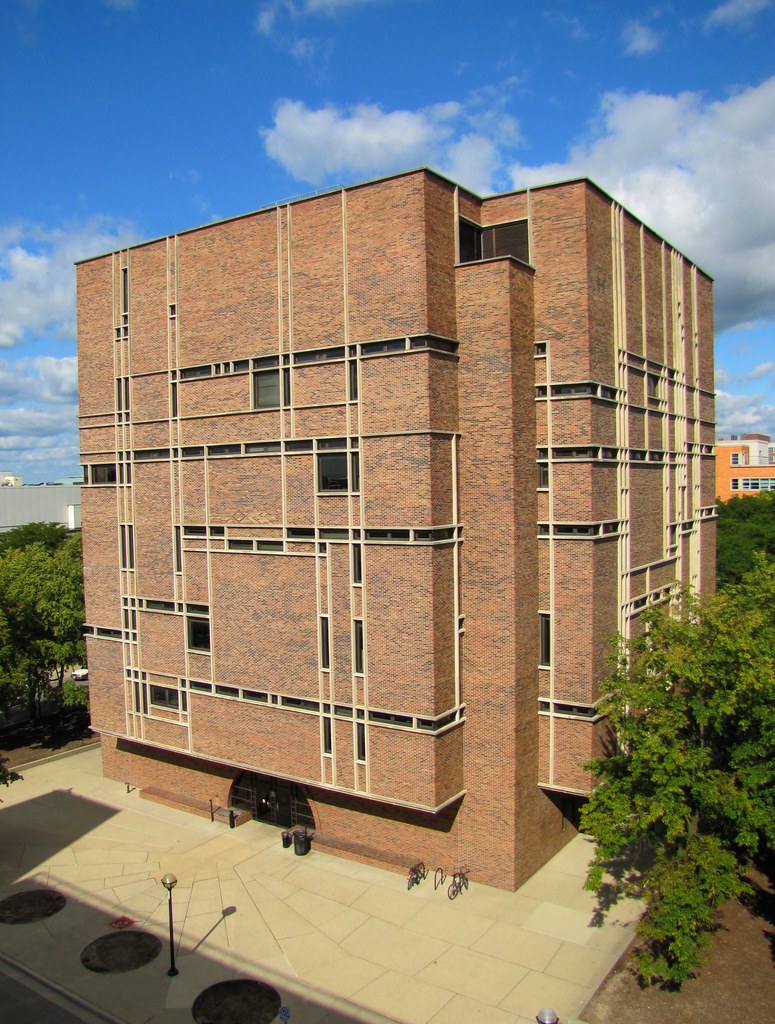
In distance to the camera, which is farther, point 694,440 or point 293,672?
point 694,440

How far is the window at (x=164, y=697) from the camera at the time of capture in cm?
2589

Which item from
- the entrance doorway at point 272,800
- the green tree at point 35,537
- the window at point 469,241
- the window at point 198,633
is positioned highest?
the window at point 469,241

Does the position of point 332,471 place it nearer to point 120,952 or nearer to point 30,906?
point 120,952

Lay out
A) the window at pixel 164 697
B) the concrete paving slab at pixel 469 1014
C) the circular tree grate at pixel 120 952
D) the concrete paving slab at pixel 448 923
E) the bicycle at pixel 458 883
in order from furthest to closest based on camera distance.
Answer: the window at pixel 164 697
the bicycle at pixel 458 883
the concrete paving slab at pixel 448 923
the circular tree grate at pixel 120 952
the concrete paving slab at pixel 469 1014

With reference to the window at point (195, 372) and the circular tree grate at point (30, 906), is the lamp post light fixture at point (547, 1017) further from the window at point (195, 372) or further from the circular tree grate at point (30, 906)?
the window at point (195, 372)

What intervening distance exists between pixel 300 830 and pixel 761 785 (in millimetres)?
13030

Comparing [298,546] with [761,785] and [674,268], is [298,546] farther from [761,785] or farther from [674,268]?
[674,268]

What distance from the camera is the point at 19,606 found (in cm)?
3338

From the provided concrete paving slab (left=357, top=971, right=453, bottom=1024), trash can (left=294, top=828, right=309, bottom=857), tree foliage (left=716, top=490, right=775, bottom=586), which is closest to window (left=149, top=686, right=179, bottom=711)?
trash can (left=294, top=828, right=309, bottom=857)

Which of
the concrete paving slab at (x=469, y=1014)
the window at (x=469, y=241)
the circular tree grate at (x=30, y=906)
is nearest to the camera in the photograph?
the concrete paving slab at (x=469, y=1014)

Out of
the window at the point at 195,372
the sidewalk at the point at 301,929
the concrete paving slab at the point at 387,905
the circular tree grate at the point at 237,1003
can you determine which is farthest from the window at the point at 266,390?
the circular tree grate at the point at 237,1003

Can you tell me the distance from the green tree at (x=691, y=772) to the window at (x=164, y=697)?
14.0 metres

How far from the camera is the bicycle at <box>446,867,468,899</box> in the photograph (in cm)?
2052

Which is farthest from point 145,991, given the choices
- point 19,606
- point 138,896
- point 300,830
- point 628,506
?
point 19,606
